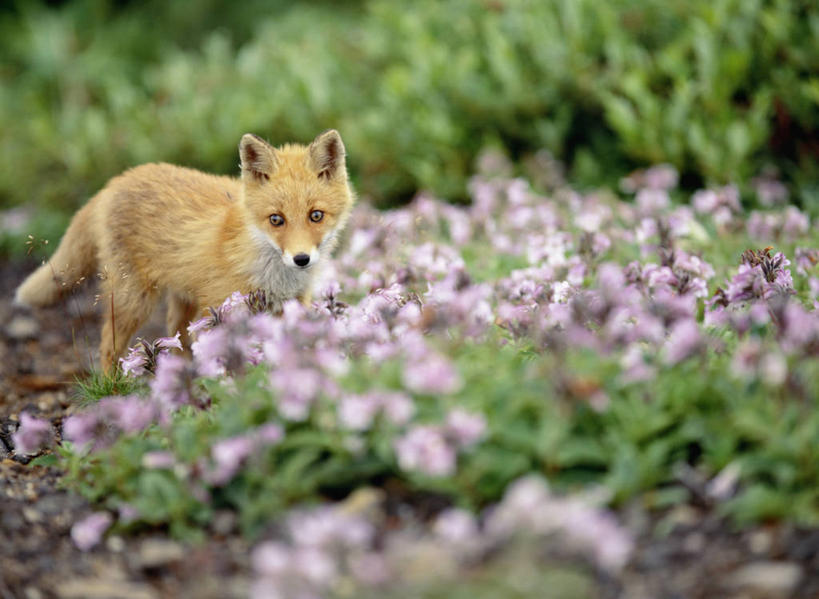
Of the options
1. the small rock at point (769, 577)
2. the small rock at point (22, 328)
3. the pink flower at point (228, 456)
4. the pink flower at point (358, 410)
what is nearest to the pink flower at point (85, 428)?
the pink flower at point (228, 456)

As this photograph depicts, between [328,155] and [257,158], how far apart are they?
1.35 feet

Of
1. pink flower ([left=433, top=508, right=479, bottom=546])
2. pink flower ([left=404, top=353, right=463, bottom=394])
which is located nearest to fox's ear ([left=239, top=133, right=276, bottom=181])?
pink flower ([left=404, top=353, right=463, bottom=394])

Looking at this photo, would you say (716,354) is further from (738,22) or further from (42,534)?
(738,22)

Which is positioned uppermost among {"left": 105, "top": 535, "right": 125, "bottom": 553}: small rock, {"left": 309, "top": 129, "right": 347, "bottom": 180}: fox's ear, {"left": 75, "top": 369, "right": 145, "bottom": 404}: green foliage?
{"left": 309, "top": 129, "right": 347, "bottom": 180}: fox's ear

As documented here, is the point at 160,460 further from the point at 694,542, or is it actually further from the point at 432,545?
the point at 694,542

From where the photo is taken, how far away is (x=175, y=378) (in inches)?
146

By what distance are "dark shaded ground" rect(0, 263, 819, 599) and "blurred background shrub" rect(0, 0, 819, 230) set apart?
180 inches

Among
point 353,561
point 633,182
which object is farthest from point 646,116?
point 353,561

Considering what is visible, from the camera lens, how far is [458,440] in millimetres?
3076

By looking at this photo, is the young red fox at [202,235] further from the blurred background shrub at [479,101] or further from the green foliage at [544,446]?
the blurred background shrub at [479,101]

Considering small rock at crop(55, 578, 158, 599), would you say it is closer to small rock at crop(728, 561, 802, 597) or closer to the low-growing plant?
the low-growing plant

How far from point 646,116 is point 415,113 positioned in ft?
6.88

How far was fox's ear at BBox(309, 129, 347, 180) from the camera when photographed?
5043 mm

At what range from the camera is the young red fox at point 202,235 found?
4965 mm
